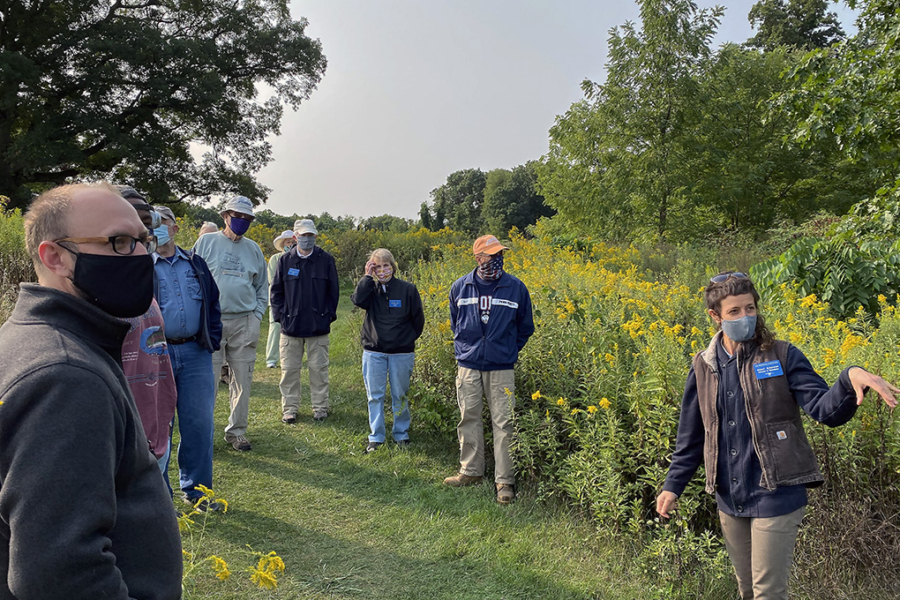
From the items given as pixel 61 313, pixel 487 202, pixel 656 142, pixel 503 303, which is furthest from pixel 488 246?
pixel 487 202

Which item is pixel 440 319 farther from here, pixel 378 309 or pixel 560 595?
pixel 560 595

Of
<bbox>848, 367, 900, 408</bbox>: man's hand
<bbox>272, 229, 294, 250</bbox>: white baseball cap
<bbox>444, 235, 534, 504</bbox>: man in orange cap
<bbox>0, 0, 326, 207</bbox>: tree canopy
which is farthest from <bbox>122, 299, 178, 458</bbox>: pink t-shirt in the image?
<bbox>0, 0, 326, 207</bbox>: tree canopy

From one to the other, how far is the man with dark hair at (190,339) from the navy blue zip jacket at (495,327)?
6.49 ft

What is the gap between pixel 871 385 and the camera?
212 cm

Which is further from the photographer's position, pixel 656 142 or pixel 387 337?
pixel 656 142

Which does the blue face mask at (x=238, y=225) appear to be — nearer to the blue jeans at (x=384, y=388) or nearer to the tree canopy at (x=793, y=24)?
the blue jeans at (x=384, y=388)

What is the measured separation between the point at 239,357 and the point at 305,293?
1109mm

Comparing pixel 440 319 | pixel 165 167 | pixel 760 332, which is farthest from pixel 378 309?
pixel 165 167

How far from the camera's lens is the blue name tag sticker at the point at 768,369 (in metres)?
2.53

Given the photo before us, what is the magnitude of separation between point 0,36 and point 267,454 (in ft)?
80.5

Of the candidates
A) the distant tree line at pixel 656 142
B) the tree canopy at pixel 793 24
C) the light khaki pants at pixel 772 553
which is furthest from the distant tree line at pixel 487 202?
the light khaki pants at pixel 772 553

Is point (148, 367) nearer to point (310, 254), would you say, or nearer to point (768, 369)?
point (768, 369)

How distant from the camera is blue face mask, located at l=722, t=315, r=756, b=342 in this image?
2.59m

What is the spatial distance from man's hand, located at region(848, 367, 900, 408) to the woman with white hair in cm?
406
